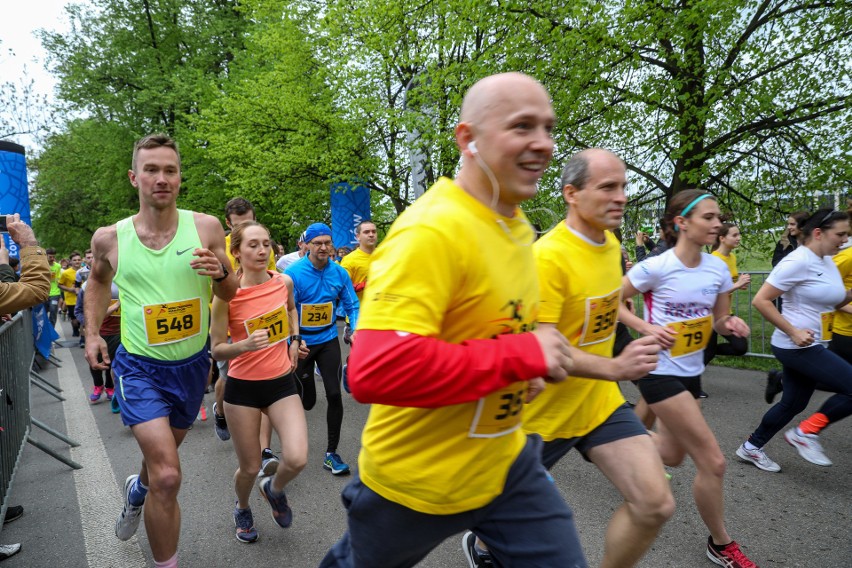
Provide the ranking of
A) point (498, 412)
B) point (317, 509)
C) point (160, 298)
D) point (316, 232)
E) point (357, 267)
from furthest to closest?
point (357, 267), point (316, 232), point (317, 509), point (160, 298), point (498, 412)

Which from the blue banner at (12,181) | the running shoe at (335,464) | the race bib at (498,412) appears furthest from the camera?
the blue banner at (12,181)

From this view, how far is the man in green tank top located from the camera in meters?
3.11

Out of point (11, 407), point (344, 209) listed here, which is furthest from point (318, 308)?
point (344, 209)

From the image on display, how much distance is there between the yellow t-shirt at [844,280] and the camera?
5.19 meters

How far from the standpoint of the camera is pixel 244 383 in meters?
3.84

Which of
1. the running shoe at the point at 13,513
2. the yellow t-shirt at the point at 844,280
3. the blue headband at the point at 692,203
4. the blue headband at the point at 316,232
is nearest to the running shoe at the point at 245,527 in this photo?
the running shoe at the point at 13,513

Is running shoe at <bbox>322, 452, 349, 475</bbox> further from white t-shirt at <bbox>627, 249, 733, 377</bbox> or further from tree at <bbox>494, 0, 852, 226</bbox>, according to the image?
tree at <bbox>494, 0, 852, 226</bbox>

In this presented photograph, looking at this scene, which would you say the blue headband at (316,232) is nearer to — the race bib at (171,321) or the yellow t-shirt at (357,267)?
the yellow t-shirt at (357,267)

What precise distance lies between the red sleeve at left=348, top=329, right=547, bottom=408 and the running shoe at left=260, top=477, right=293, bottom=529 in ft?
8.78

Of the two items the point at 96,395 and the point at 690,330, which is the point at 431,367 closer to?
the point at 690,330

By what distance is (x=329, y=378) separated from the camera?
527 centimetres

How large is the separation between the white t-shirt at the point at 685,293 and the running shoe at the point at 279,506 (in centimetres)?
257

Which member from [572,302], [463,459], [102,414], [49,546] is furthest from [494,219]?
[102,414]

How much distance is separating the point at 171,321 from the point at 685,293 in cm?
294
